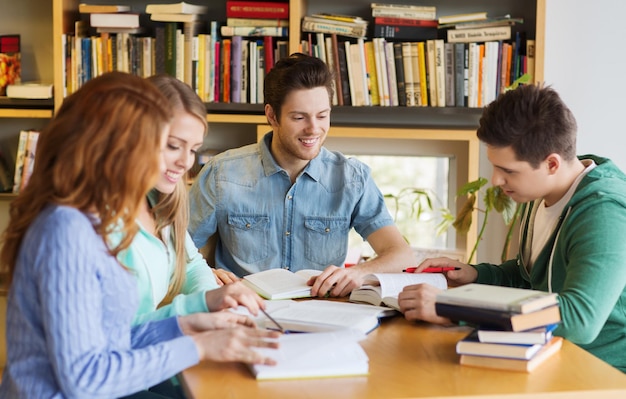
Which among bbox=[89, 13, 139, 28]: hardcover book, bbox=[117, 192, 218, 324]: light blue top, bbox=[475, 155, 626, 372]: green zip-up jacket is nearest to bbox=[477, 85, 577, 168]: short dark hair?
bbox=[475, 155, 626, 372]: green zip-up jacket

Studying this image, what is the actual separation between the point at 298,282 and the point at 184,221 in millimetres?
328

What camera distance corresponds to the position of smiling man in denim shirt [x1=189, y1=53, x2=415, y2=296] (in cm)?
261

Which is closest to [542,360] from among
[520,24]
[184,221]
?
[184,221]

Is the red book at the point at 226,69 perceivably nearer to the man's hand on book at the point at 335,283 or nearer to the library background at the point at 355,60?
the library background at the point at 355,60

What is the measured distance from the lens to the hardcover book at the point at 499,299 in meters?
1.46

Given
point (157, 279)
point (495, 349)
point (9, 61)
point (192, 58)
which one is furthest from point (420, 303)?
point (9, 61)

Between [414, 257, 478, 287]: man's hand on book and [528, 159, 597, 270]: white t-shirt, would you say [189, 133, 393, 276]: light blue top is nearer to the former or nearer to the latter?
[414, 257, 478, 287]: man's hand on book

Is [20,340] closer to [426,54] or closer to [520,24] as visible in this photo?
[426,54]

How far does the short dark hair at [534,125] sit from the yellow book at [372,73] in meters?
1.59

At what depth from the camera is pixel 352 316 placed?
1.73 metres

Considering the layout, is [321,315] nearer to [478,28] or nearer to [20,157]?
[478,28]

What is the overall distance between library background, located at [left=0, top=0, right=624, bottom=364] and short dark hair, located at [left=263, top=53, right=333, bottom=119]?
2.44ft

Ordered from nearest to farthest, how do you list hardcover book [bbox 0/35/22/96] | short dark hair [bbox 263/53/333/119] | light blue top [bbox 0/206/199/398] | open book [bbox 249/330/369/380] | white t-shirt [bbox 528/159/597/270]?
light blue top [bbox 0/206/199/398]
open book [bbox 249/330/369/380]
white t-shirt [bbox 528/159/597/270]
short dark hair [bbox 263/53/333/119]
hardcover book [bbox 0/35/22/96]

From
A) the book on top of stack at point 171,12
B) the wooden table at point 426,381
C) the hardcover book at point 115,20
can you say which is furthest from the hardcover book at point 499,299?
the hardcover book at point 115,20
